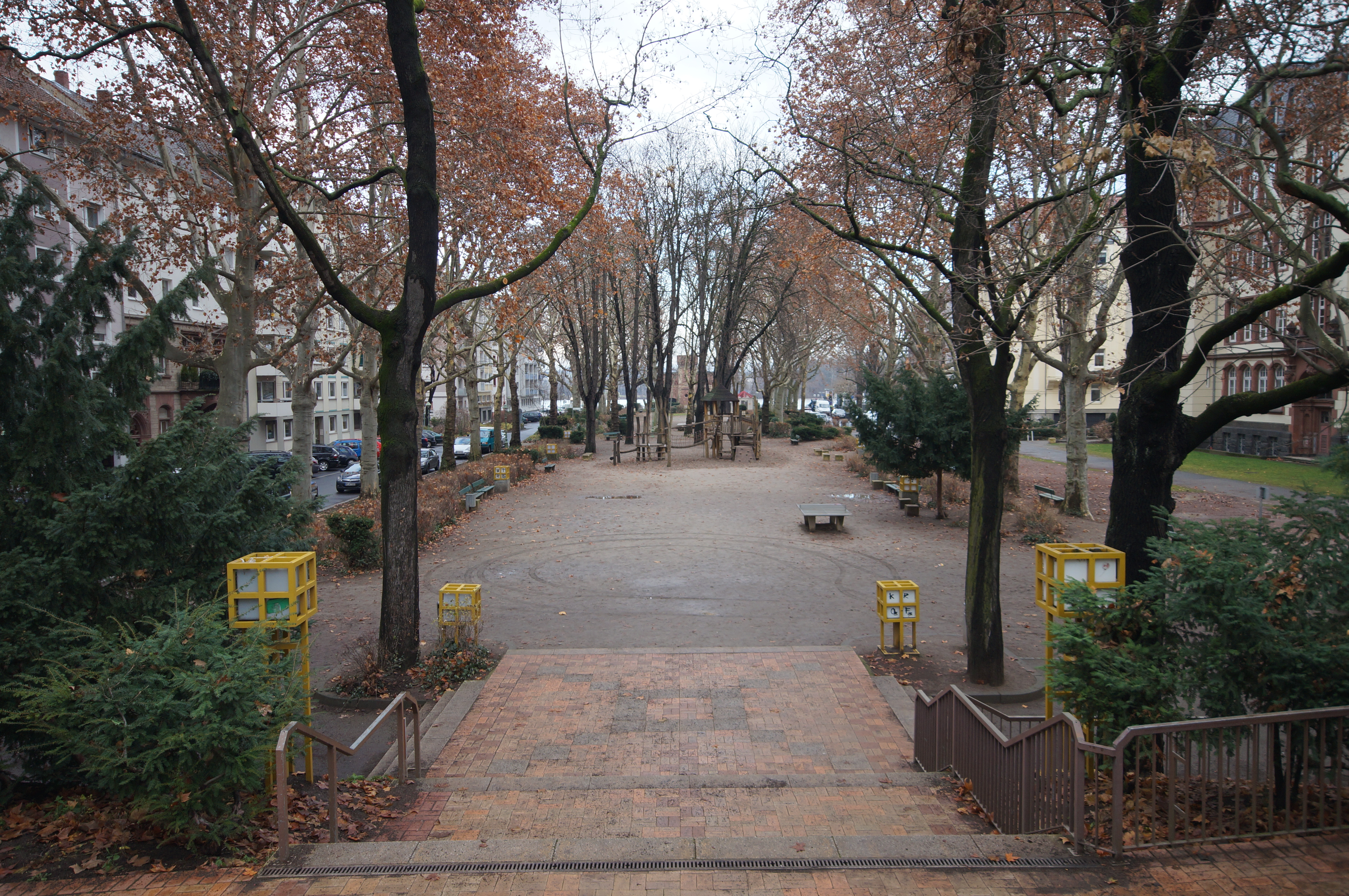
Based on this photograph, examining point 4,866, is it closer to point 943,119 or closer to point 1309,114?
point 943,119

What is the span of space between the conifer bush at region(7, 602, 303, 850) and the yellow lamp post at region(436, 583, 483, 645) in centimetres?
465

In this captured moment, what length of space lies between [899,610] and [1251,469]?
3171 centimetres

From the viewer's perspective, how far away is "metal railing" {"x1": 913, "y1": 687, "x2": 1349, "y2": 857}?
4.57 metres

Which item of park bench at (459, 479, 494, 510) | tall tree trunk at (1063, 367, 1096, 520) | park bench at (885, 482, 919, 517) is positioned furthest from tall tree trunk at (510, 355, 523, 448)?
tall tree trunk at (1063, 367, 1096, 520)

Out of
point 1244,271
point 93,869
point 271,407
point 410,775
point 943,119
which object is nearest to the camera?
point 93,869

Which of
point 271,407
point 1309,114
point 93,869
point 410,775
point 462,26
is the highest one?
point 462,26

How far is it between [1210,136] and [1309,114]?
513 cm

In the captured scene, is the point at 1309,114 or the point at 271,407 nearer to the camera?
the point at 1309,114

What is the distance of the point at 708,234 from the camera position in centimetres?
3856

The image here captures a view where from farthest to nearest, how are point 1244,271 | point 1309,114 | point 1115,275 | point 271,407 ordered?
point 271,407 → point 1115,275 → point 1309,114 → point 1244,271

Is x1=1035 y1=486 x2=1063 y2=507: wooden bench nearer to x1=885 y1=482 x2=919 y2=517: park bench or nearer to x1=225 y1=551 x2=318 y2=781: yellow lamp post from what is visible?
x1=885 y1=482 x2=919 y2=517: park bench

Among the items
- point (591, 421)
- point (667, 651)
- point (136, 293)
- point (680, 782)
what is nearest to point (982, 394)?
point (667, 651)

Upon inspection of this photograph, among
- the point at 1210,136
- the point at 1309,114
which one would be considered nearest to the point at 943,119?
the point at 1210,136

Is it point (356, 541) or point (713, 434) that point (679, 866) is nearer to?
point (356, 541)
